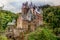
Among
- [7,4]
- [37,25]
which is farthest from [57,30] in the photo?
[7,4]

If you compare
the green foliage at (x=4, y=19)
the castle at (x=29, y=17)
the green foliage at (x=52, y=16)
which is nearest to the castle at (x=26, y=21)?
the castle at (x=29, y=17)

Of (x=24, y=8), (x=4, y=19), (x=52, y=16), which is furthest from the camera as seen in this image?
(x=4, y=19)

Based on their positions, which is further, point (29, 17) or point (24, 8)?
point (24, 8)

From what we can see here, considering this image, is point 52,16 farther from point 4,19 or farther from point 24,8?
point 4,19

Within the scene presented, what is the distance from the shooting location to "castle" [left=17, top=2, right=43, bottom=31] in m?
7.78

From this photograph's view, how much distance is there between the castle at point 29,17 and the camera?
7.78 meters

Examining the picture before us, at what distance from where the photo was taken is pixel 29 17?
8.21 m

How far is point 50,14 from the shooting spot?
8266 millimetres

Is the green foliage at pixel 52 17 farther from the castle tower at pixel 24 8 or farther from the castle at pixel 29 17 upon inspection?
the castle tower at pixel 24 8

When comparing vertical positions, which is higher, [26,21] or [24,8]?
[24,8]

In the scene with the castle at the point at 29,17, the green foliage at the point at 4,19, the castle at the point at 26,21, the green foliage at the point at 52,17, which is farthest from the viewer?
the green foliage at the point at 4,19

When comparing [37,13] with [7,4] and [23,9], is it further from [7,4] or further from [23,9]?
[7,4]

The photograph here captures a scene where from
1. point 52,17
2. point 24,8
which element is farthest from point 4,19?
point 52,17

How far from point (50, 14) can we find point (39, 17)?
489mm
